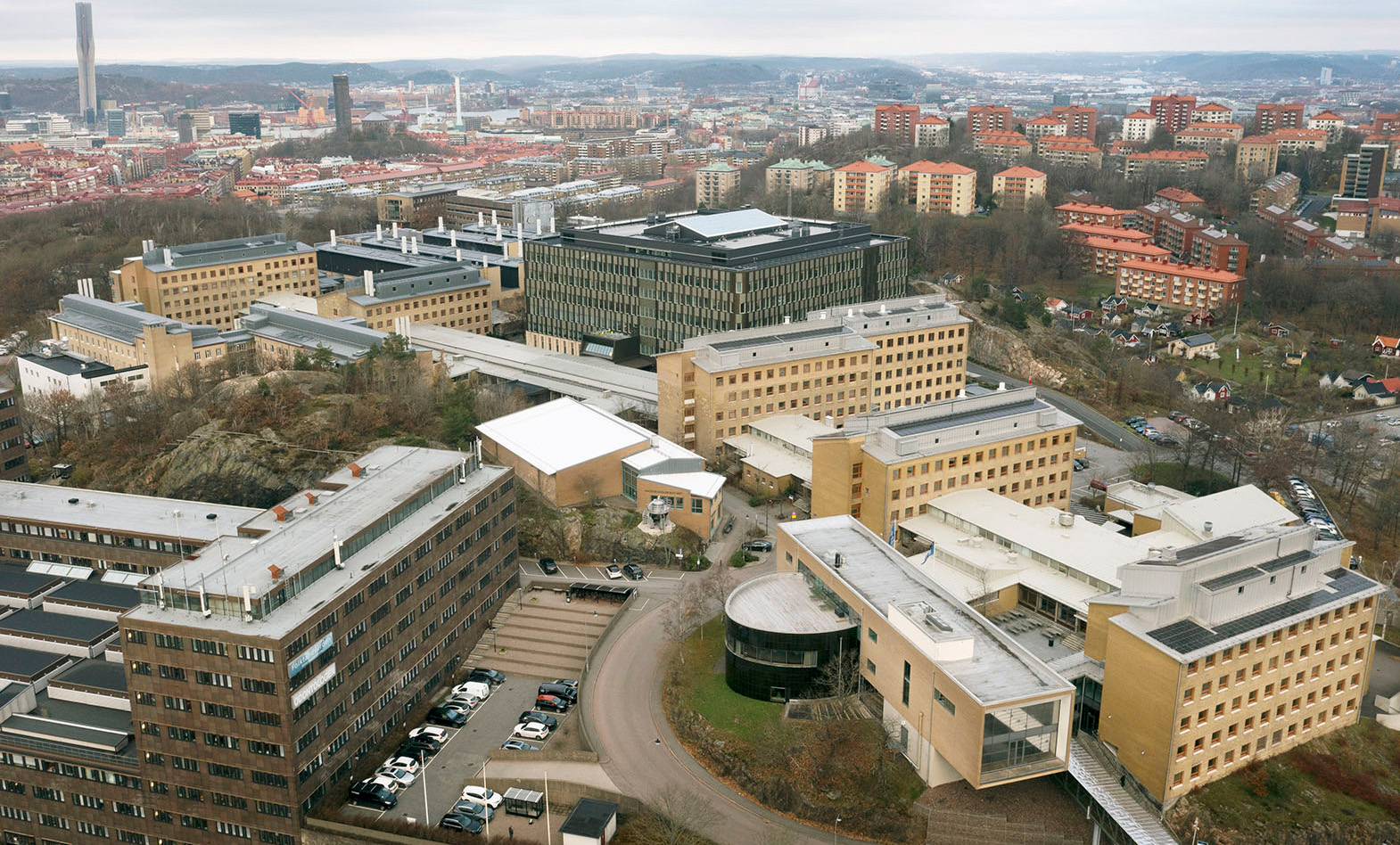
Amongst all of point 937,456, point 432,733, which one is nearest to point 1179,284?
point 937,456

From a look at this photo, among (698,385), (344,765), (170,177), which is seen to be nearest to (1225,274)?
(698,385)

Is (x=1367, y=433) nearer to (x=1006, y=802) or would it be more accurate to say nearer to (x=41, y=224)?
(x=1006, y=802)

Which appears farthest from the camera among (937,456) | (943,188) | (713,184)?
(713,184)

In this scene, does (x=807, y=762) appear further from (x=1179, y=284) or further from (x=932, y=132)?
(x=932, y=132)

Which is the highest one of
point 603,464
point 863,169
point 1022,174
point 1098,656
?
point 863,169

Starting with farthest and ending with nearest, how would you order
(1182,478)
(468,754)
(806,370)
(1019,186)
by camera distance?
1. (1019,186)
2. (1182,478)
3. (806,370)
4. (468,754)

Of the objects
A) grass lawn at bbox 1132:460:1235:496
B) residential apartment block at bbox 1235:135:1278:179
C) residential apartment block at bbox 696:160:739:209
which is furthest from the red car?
residential apartment block at bbox 1235:135:1278:179

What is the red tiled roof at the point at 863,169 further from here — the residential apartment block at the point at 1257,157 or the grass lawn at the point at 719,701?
the grass lawn at the point at 719,701
